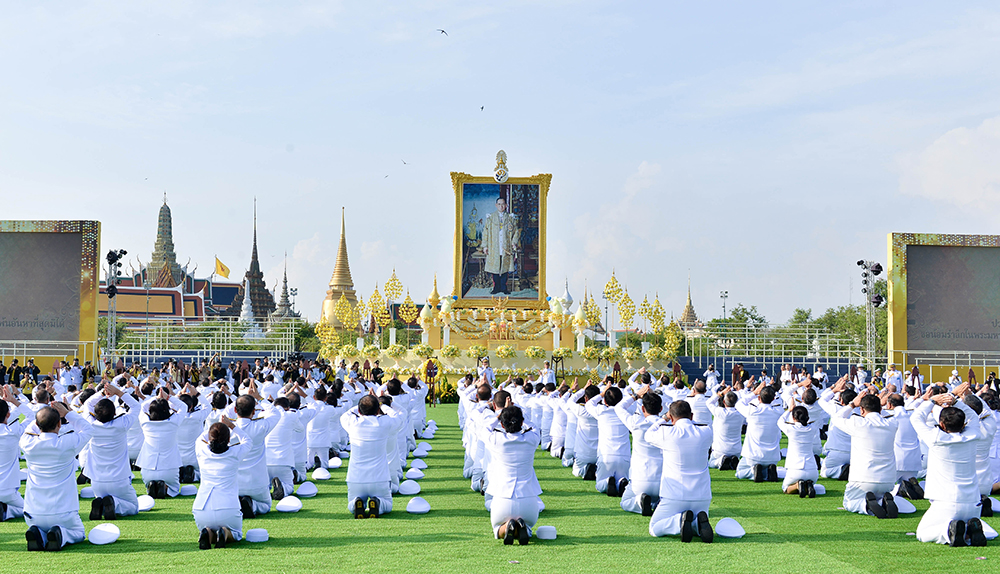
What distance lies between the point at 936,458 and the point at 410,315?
2847 cm

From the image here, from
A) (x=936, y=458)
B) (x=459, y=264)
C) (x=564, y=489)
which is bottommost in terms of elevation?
(x=564, y=489)

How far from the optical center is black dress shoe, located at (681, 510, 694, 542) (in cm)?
816

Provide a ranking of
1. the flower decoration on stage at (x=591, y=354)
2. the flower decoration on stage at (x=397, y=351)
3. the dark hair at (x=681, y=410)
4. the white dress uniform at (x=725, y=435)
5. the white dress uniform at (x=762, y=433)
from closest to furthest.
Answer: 1. the dark hair at (x=681, y=410)
2. the white dress uniform at (x=762, y=433)
3. the white dress uniform at (x=725, y=435)
4. the flower decoration on stage at (x=397, y=351)
5. the flower decoration on stage at (x=591, y=354)

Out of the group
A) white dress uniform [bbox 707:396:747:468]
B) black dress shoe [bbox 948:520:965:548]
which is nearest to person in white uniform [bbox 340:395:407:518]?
black dress shoe [bbox 948:520:965:548]

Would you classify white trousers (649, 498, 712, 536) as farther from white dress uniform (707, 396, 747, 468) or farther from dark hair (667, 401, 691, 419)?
white dress uniform (707, 396, 747, 468)

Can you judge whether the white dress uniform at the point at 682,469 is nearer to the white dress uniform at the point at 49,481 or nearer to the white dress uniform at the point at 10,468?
the white dress uniform at the point at 49,481

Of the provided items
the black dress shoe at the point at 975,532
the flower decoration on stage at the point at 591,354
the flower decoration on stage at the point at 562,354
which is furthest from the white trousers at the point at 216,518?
the flower decoration on stage at the point at 591,354

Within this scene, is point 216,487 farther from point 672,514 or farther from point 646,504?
point 646,504

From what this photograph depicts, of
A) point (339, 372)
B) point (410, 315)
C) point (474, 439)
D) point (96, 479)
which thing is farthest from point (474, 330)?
point (96, 479)

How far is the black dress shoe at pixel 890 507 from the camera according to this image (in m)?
9.42

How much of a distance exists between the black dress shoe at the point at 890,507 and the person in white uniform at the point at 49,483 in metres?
8.18

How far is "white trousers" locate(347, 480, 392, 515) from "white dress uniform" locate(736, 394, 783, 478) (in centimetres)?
515

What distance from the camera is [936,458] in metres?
8.22

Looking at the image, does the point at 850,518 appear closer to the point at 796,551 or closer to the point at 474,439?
the point at 796,551
